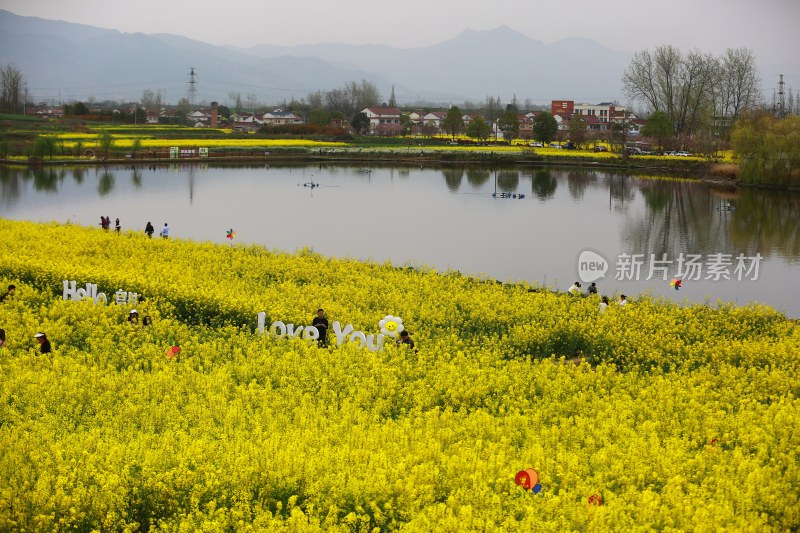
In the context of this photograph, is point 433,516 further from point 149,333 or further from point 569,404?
point 149,333

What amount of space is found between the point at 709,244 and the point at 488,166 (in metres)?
46.7

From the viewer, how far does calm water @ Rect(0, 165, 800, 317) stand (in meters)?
32.7

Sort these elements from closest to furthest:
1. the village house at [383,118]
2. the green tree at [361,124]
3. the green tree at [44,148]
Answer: the green tree at [44,148] → the green tree at [361,124] → the village house at [383,118]

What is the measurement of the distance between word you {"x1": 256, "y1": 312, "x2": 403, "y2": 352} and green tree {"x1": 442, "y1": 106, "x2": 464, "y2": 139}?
326 feet

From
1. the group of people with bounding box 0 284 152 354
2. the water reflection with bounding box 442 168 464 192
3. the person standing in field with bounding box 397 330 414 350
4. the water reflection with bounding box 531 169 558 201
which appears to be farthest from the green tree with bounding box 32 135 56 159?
the person standing in field with bounding box 397 330 414 350

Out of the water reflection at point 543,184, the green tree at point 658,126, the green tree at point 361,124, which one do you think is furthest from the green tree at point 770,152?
the green tree at point 361,124

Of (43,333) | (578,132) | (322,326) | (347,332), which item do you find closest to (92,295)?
(43,333)

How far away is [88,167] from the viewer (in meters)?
73.2

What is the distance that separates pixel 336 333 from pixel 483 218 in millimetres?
30756

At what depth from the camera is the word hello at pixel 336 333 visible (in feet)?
58.5

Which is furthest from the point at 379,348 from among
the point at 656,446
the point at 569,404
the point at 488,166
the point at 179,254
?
the point at 488,166

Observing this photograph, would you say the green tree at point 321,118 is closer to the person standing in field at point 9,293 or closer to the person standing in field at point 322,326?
the person standing in field at point 9,293

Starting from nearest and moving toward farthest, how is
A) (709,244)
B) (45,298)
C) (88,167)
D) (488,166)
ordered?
1. (45,298)
2. (709,244)
3. (88,167)
4. (488,166)

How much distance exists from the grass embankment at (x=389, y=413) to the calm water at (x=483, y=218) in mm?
Result: 6361
